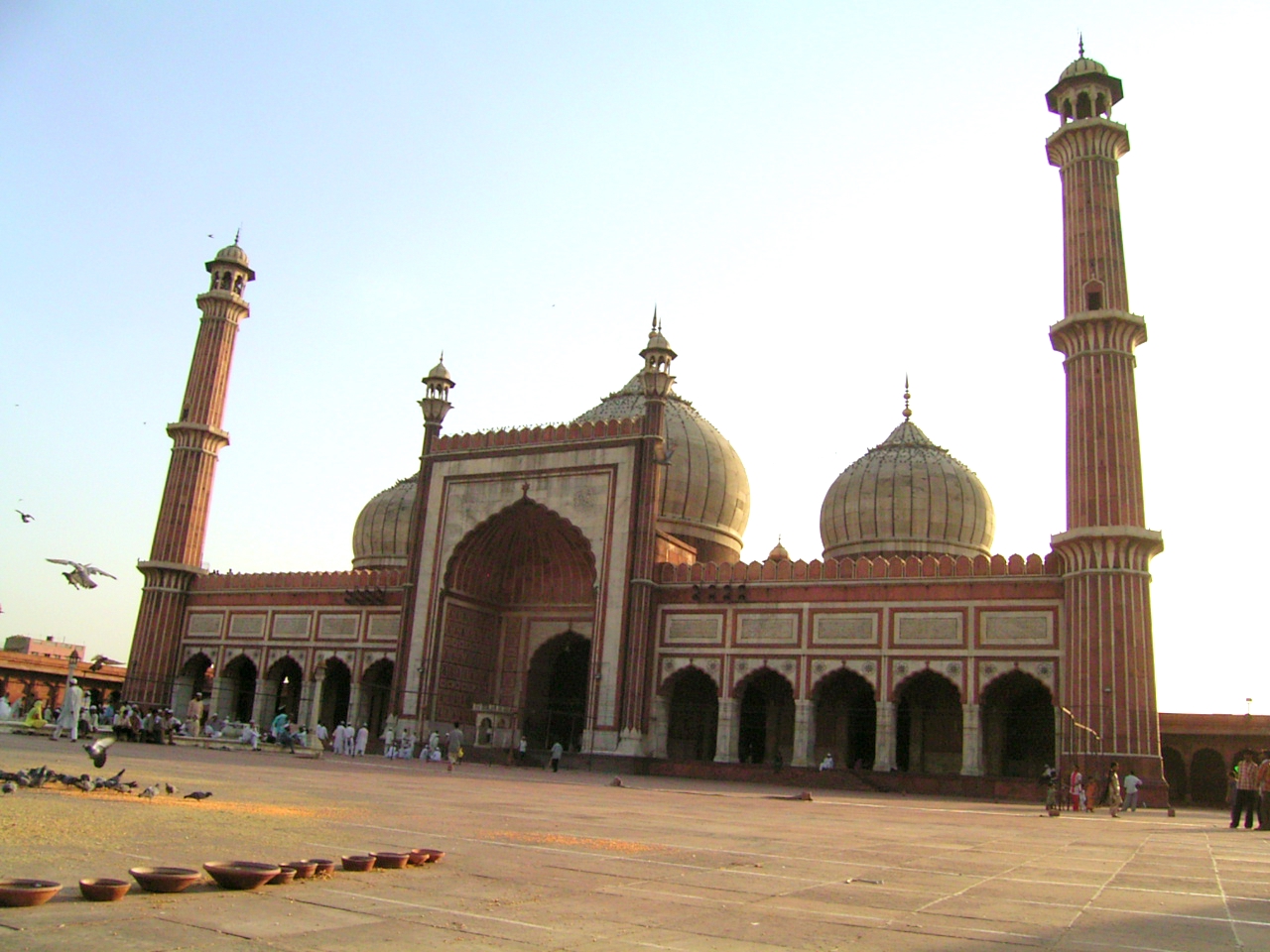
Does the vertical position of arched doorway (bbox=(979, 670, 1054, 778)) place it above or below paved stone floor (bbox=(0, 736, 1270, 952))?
above

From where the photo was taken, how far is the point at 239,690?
113 feet

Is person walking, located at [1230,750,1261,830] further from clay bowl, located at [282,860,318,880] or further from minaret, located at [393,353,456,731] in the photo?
minaret, located at [393,353,456,731]

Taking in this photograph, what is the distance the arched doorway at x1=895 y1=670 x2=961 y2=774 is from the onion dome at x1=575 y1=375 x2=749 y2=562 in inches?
330

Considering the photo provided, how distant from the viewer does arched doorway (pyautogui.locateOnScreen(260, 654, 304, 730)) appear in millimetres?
33156

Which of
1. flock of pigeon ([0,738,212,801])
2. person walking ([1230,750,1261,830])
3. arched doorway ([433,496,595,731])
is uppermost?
arched doorway ([433,496,595,731])

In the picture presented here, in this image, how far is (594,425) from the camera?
95.2ft

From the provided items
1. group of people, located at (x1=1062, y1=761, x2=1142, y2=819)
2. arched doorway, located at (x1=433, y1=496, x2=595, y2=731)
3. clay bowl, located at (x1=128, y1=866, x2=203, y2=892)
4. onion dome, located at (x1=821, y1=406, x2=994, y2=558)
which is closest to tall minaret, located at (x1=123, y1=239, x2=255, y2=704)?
arched doorway, located at (x1=433, y1=496, x2=595, y2=731)

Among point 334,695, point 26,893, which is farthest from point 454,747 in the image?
point 26,893

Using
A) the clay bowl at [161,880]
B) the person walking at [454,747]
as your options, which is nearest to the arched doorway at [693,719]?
the person walking at [454,747]

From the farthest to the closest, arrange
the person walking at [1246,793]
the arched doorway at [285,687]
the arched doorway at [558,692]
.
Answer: the arched doorway at [285,687]
the arched doorway at [558,692]
the person walking at [1246,793]

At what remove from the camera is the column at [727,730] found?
25.7 metres

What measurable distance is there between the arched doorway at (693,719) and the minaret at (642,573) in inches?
71.1

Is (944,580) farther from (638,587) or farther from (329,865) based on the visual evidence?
(329,865)

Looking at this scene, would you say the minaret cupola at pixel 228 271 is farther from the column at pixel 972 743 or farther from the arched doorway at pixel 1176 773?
the arched doorway at pixel 1176 773
